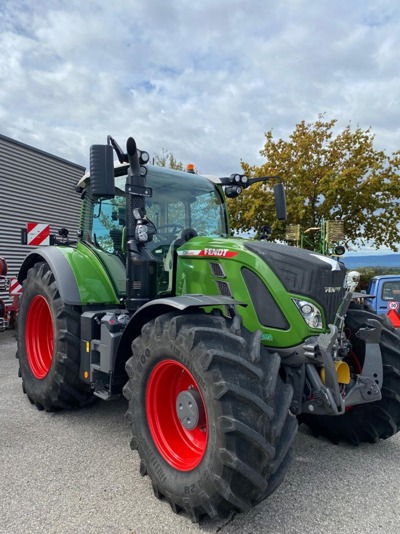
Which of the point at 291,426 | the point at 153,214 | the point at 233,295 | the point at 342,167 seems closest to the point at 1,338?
the point at 153,214

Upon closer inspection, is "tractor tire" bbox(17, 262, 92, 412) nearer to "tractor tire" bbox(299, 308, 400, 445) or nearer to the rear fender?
the rear fender

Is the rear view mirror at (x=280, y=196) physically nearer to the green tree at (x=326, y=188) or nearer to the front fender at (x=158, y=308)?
the front fender at (x=158, y=308)

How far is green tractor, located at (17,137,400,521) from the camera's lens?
2.25 metres

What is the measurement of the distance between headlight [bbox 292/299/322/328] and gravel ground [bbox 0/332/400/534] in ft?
3.53

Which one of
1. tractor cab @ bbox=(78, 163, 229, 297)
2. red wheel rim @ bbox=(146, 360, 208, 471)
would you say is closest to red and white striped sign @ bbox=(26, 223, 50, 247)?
tractor cab @ bbox=(78, 163, 229, 297)

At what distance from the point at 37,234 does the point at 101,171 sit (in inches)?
201

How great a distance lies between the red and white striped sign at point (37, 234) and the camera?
24.7 feet

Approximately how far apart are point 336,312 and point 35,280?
9.66 ft

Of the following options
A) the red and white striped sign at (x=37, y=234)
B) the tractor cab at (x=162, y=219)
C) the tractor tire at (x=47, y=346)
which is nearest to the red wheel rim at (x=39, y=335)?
the tractor tire at (x=47, y=346)

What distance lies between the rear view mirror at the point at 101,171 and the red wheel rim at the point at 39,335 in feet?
6.34

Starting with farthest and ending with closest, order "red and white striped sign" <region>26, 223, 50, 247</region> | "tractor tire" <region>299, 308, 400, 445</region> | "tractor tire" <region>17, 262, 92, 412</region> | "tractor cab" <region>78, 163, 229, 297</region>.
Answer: "red and white striped sign" <region>26, 223, 50, 247</region> → "tractor tire" <region>17, 262, 92, 412</region> → "tractor cab" <region>78, 163, 229, 297</region> → "tractor tire" <region>299, 308, 400, 445</region>

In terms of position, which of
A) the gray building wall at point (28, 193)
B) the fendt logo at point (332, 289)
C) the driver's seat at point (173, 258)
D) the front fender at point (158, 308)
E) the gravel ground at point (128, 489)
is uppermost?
the gray building wall at point (28, 193)

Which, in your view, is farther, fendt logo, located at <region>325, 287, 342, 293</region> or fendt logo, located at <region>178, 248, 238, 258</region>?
fendt logo, located at <region>178, 248, 238, 258</region>

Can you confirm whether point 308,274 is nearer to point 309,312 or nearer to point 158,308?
point 309,312
